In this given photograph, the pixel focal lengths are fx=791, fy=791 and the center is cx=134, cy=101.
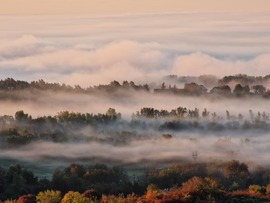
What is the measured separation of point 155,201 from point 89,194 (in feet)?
24.1

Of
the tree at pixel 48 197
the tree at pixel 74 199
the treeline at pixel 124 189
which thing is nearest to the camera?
the tree at pixel 74 199

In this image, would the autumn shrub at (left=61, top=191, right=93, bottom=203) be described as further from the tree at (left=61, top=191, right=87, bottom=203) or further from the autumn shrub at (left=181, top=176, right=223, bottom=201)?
the autumn shrub at (left=181, top=176, right=223, bottom=201)

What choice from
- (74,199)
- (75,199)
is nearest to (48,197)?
(74,199)

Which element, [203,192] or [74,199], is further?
[203,192]

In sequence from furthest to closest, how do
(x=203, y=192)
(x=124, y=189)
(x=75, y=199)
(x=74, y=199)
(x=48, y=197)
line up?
(x=124, y=189) < (x=48, y=197) < (x=203, y=192) < (x=74, y=199) < (x=75, y=199)

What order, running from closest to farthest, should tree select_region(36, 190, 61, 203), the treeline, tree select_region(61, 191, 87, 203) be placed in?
tree select_region(61, 191, 87, 203)
the treeline
tree select_region(36, 190, 61, 203)

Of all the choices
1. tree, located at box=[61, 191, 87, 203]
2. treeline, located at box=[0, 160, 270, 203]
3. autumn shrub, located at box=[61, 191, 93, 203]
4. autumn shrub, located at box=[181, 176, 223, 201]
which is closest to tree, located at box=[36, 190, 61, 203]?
treeline, located at box=[0, 160, 270, 203]

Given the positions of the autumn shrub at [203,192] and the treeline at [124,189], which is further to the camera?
the treeline at [124,189]

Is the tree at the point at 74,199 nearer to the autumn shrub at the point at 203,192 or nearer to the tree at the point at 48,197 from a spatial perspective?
the tree at the point at 48,197

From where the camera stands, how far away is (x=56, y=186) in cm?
16988

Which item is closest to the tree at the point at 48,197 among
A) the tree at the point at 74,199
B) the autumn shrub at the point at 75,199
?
the tree at the point at 74,199

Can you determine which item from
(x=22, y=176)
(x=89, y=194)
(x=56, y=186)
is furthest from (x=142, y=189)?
(x=89, y=194)

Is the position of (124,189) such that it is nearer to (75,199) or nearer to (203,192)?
(203,192)

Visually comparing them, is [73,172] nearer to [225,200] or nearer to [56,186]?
[56,186]
